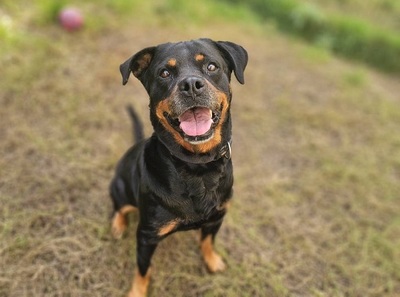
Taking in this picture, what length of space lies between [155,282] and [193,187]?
1008 mm

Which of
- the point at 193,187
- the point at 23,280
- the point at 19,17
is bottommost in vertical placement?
the point at 23,280

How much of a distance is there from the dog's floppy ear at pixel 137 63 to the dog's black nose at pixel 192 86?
0.40 m

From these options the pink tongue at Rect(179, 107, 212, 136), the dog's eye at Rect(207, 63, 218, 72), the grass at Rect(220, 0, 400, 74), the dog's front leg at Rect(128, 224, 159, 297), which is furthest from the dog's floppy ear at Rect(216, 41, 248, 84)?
the grass at Rect(220, 0, 400, 74)

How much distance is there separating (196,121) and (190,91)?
22 centimetres

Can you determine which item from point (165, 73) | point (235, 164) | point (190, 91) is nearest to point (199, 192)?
point (190, 91)

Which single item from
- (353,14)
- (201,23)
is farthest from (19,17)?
(353,14)

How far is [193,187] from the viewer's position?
2.37 metres

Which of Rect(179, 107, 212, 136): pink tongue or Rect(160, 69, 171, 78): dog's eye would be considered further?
Rect(160, 69, 171, 78): dog's eye

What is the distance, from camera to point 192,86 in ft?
6.86

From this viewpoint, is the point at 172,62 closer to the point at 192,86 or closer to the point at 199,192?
the point at 192,86

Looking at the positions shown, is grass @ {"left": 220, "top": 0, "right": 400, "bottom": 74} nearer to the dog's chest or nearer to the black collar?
the black collar

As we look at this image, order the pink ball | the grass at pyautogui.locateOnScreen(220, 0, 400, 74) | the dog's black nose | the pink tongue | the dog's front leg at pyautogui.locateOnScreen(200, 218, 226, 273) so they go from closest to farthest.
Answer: the dog's black nose
the pink tongue
the dog's front leg at pyautogui.locateOnScreen(200, 218, 226, 273)
the pink ball
the grass at pyautogui.locateOnScreen(220, 0, 400, 74)

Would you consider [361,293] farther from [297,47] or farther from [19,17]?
[19,17]

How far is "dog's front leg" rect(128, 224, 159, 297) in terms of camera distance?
2492mm
